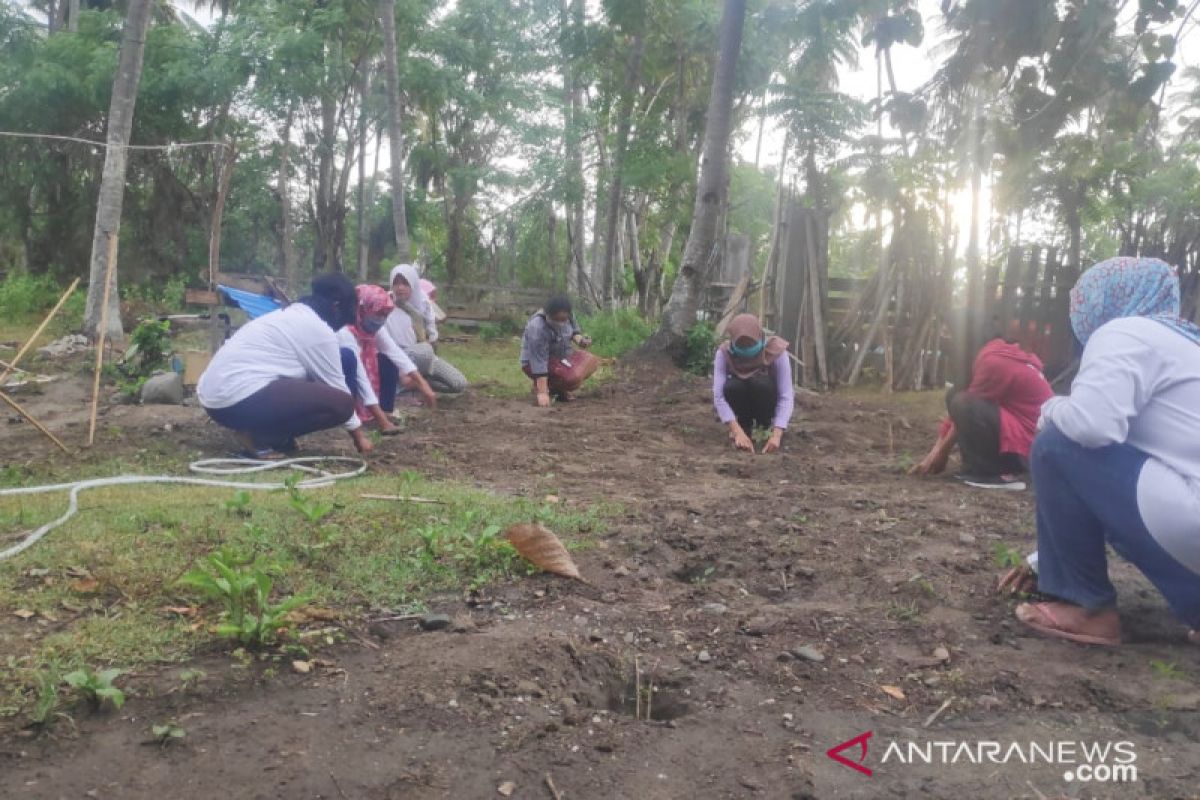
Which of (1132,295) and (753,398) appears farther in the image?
(753,398)

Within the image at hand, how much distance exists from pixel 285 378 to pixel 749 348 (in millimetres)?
3130

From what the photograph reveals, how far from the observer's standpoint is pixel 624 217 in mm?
20812

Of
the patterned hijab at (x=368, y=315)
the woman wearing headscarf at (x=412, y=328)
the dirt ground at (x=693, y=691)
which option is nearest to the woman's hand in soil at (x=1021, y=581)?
the dirt ground at (x=693, y=691)

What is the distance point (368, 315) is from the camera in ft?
22.4

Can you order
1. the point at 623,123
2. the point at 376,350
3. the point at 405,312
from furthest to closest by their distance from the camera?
the point at 623,123, the point at 405,312, the point at 376,350

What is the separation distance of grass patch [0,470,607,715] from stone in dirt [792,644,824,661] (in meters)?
1.06

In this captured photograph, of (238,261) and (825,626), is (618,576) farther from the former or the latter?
(238,261)

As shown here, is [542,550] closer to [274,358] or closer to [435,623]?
[435,623]

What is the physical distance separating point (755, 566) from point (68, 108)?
60.3 ft

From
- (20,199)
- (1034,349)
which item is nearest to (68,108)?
(20,199)

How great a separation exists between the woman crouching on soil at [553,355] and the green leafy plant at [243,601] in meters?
5.59

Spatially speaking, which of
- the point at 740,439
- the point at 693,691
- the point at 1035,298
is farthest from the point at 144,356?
the point at 1035,298

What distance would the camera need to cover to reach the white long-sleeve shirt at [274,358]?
212 inches

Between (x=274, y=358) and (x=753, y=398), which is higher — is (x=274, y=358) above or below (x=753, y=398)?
above
